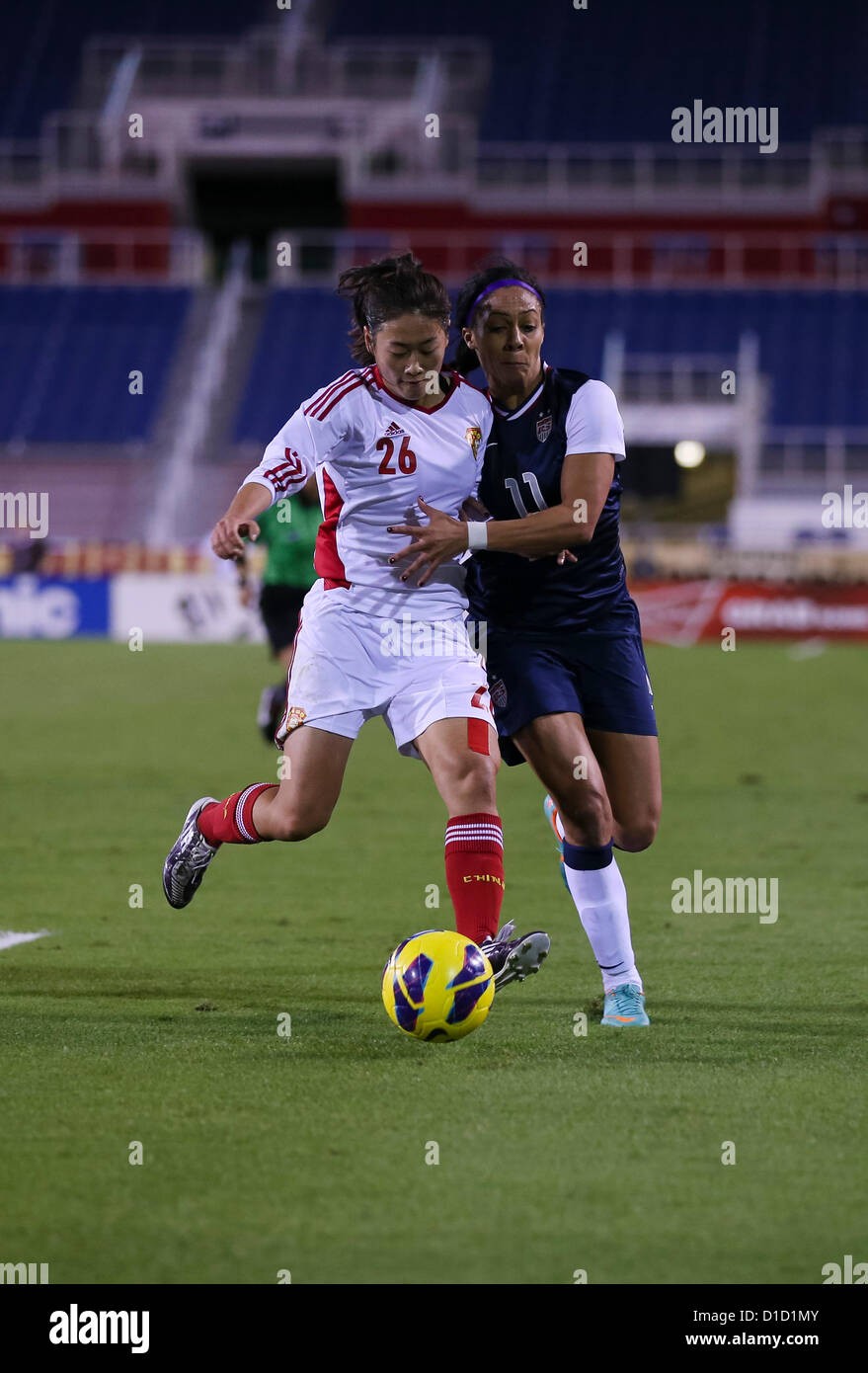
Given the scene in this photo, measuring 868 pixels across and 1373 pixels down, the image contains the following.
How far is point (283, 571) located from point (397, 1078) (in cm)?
795

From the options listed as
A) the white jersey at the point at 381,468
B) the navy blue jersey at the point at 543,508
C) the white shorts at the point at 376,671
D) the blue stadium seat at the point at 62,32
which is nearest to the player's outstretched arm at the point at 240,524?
the white jersey at the point at 381,468

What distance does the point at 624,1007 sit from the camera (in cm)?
551

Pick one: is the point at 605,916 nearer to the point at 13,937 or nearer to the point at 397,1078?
the point at 397,1078

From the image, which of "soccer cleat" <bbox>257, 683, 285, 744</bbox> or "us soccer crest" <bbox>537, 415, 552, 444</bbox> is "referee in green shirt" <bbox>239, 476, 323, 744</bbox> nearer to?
"soccer cleat" <bbox>257, 683, 285, 744</bbox>

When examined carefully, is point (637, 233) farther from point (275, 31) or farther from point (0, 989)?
point (0, 989)

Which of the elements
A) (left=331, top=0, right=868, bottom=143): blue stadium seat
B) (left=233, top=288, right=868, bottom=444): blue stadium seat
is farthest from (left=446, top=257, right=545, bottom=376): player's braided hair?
(left=331, top=0, right=868, bottom=143): blue stadium seat

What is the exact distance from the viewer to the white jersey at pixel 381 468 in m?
5.52

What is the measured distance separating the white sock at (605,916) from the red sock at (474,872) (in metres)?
0.32

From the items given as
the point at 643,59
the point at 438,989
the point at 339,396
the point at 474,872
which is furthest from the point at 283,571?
the point at 643,59

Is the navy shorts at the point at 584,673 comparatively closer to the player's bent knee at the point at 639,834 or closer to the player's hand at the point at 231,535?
the player's bent knee at the point at 639,834

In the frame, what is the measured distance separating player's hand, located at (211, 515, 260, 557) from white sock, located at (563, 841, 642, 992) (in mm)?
1435

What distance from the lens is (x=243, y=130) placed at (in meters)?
40.6

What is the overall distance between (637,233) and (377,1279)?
38.1m

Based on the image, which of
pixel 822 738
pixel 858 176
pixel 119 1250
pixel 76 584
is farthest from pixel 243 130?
pixel 119 1250
